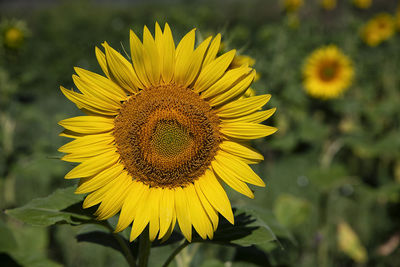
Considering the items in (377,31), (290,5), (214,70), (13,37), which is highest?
(290,5)

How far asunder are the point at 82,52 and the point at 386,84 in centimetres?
478

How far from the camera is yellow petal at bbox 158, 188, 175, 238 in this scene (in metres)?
0.96

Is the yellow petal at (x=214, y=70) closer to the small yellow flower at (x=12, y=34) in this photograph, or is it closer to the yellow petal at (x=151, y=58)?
the yellow petal at (x=151, y=58)

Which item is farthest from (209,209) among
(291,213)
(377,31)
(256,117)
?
(377,31)

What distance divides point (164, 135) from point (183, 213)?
0.21m

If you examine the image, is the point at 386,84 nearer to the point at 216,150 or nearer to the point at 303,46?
the point at 303,46

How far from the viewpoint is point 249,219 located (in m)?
1.09

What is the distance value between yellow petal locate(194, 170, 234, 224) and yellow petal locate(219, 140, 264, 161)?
0.24 ft

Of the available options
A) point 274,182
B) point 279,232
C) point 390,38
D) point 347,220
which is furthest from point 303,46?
point 279,232

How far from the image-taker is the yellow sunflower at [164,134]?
0.95m

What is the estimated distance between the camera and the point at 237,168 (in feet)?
3.26

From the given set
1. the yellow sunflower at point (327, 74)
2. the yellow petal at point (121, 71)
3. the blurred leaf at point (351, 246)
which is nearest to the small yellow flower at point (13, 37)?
the yellow petal at point (121, 71)

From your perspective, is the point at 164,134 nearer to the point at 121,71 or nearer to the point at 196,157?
the point at 196,157

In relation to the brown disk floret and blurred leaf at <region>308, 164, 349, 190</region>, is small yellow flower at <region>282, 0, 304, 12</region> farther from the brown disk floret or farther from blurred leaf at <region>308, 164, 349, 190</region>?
blurred leaf at <region>308, 164, 349, 190</region>
